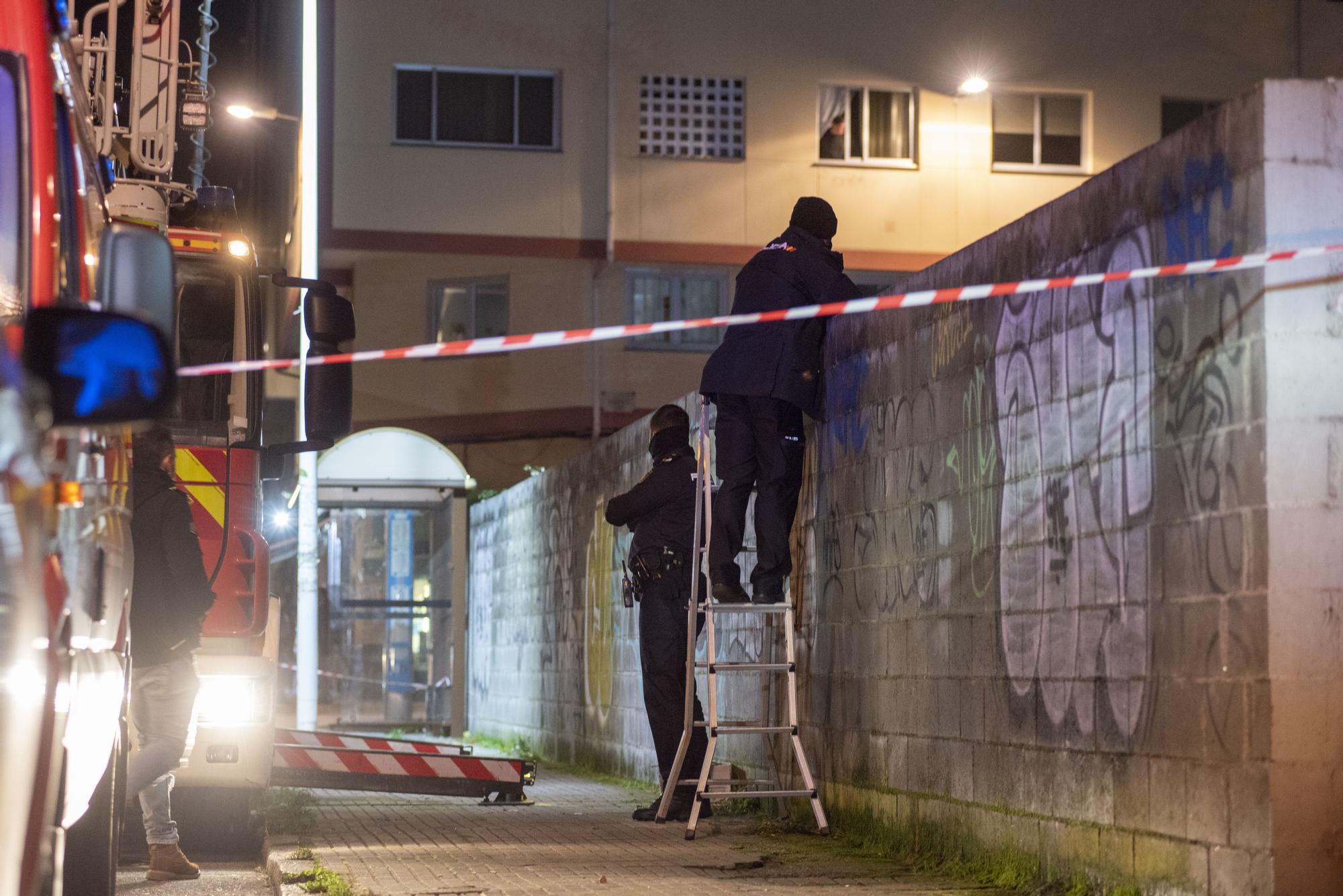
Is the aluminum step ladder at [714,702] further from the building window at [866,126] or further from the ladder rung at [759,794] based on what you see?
the building window at [866,126]

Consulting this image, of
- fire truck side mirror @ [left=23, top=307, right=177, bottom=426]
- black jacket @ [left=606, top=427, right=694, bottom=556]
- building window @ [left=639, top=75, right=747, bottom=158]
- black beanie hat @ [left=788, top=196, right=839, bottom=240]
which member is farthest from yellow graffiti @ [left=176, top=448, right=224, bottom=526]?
building window @ [left=639, top=75, right=747, bottom=158]

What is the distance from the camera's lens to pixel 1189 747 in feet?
17.9

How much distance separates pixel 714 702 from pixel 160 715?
2.54m

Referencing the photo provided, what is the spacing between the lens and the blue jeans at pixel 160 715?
757 cm

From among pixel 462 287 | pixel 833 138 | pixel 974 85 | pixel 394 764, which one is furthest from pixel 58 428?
pixel 974 85

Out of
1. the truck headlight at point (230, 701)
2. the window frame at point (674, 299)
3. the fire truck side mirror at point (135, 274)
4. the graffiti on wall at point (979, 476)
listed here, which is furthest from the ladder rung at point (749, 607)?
the window frame at point (674, 299)

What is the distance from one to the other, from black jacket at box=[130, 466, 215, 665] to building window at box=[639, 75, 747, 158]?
62.2 ft

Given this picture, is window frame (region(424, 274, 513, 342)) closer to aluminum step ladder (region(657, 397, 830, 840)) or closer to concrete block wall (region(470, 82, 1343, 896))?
aluminum step ladder (region(657, 397, 830, 840))

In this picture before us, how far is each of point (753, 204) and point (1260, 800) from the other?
21652 millimetres

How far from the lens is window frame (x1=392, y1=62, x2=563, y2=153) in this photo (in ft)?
84.1

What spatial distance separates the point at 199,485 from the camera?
8.78 meters

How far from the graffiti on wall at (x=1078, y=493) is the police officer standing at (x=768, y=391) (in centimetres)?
183

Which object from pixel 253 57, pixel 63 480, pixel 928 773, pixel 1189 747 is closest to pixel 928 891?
pixel 928 773

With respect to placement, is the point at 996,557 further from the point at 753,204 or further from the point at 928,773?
the point at 753,204
